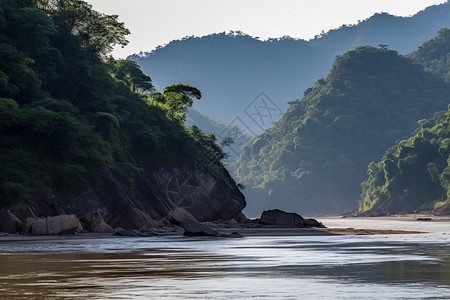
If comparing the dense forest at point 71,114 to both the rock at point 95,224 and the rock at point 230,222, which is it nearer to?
the rock at point 95,224

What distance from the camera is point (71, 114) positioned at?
62562mm

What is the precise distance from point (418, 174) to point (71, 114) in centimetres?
11232

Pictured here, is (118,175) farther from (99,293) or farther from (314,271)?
(99,293)

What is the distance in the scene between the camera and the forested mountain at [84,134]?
187 ft

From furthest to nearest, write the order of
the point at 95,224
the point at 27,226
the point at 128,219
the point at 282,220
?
the point at 282,220
the point at 128,219
the point at 95,224
the point at 27,226

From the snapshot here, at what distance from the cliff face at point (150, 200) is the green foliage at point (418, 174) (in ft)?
234

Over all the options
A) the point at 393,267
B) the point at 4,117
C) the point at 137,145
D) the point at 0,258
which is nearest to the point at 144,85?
the point at 137,145

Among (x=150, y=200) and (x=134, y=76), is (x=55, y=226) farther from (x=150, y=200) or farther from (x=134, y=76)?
(x=134, y=76)

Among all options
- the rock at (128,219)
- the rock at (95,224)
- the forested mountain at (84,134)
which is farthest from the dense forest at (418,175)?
the rock at (95,224)

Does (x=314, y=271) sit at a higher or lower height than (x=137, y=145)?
lower

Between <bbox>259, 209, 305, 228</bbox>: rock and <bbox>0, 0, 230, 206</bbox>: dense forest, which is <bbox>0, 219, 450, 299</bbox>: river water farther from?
<bbox>259, 209, 305, 228</bbox>: rock

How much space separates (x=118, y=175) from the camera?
216 feet

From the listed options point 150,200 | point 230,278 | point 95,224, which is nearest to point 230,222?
point 150,200

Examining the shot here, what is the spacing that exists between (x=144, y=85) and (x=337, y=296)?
9081cm
